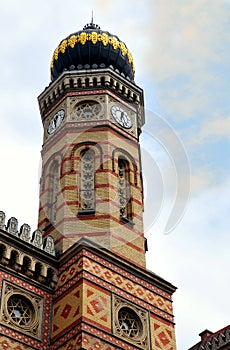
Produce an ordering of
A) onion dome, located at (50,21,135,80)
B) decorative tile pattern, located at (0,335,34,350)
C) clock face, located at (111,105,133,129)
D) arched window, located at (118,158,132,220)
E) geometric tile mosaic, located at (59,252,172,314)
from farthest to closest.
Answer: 1. onion dome, located at (50,21,135,80)
2. clock face, located at (111,105,133,129)
3. arched window, located at (118,158,132,220)
4. geometric tile mosaic, located at (59,252,172,314)
5. decorative tile pattern, located at (0,335,34,350)

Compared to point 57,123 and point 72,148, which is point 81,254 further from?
point 57,123

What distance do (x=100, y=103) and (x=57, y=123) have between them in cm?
164

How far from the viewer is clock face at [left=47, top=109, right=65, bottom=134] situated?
22.7 metres

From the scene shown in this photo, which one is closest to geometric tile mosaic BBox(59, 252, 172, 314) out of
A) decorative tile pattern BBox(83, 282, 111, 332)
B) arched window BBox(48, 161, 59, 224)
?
decorative tile pattern BBox(83, 282, 111, 332)

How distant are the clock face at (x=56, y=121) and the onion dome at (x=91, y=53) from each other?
199cm

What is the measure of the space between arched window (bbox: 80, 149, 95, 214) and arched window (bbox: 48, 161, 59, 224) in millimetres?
949

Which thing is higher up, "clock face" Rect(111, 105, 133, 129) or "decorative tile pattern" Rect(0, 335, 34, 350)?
"clock face" Rect(111, 105, 133, 129)

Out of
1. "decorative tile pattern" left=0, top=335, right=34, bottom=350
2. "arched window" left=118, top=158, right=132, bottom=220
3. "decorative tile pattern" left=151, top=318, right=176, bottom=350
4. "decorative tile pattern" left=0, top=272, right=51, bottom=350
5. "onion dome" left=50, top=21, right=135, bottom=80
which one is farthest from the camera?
"onion dome" left=50, top=21, right=135, bottom=80

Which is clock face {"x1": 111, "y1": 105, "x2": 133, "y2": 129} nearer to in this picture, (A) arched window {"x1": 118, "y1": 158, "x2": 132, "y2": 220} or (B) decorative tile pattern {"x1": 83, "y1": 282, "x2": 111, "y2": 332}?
(A) arched window {"x1": 118, "y1": 158, "x2": 132, "y2": 220}

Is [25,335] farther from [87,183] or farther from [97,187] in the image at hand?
[87,183]

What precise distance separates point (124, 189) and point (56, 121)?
367 centimetres

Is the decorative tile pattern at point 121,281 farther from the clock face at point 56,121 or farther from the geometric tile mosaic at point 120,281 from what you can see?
the clock face at point 56,121

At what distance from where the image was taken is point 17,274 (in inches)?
687

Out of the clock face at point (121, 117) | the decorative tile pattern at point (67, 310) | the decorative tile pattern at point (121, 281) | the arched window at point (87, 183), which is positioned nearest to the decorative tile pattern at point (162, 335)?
the decorative tile pattern at point (121, 281)
